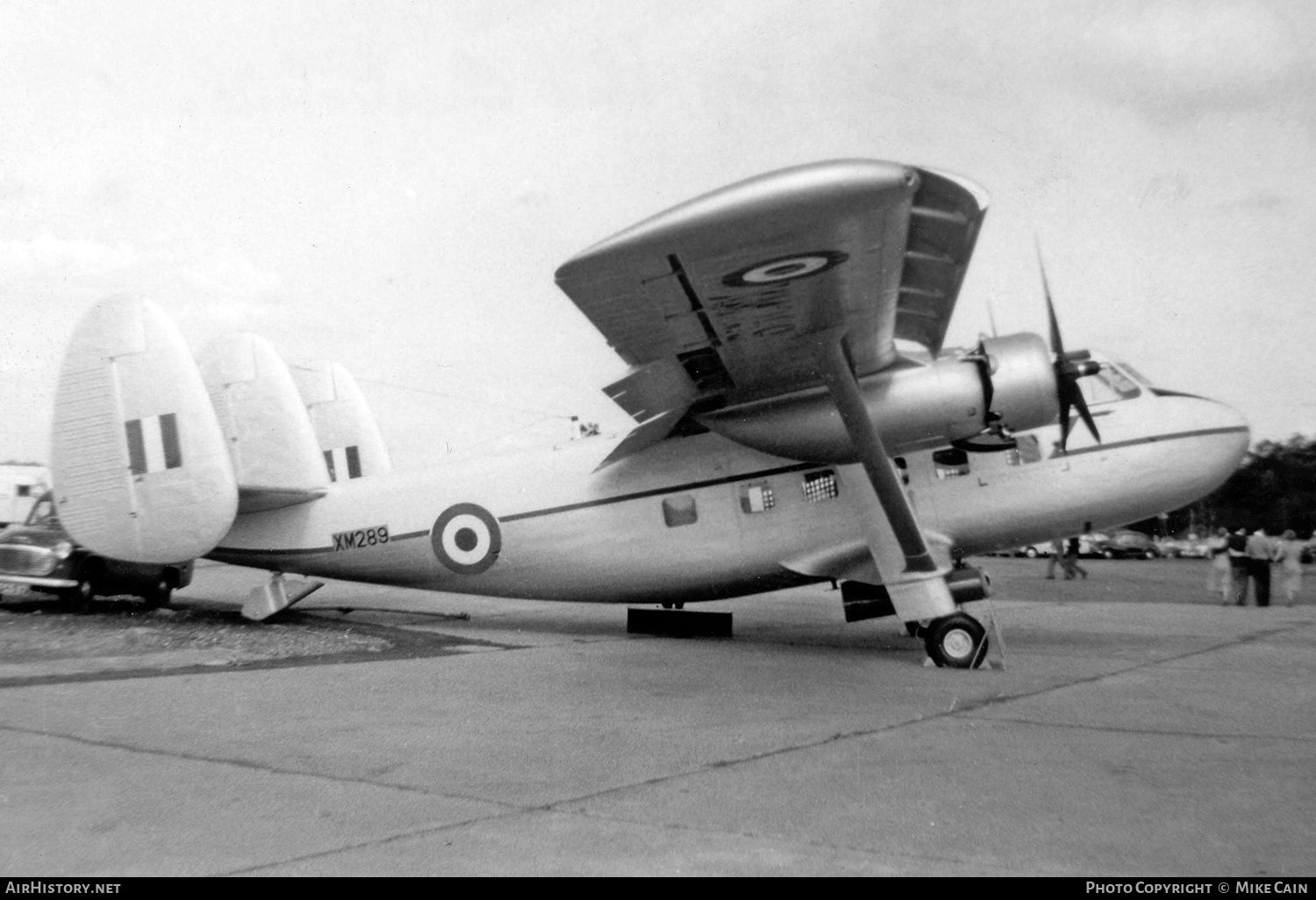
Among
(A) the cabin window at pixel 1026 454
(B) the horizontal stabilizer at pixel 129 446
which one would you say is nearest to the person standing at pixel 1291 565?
(A) the cabin window at pixel 1026 454

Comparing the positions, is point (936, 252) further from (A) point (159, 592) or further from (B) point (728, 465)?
(A) point (159, 592)

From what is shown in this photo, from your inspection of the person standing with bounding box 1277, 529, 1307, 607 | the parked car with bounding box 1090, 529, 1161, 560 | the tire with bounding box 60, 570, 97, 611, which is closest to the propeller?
the person standing with bounding box 1277, 529, 1307, 607

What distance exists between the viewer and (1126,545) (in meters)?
48.9

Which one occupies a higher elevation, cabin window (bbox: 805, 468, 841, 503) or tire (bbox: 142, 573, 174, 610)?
cabin window (bbox: 805, 468, 841, 503)

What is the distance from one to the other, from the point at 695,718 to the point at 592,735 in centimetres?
89

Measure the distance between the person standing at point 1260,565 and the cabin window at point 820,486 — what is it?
10816 mm

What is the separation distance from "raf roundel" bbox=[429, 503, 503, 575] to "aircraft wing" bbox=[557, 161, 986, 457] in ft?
7.81

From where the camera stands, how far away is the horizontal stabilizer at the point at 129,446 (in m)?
11.0

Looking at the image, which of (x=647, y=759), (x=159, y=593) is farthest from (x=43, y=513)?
(x=647, y=759)

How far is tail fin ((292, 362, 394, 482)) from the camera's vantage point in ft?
51.7

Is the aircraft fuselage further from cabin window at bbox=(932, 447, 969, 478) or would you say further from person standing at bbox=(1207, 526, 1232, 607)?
person standing at bbox=(1207, 526, 1232, 607)

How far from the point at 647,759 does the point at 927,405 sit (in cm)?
536

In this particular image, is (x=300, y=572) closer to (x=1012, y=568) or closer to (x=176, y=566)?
(x=176, y=566)

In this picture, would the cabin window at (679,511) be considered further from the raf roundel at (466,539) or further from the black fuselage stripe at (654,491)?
the raf roundel at (466,539)
